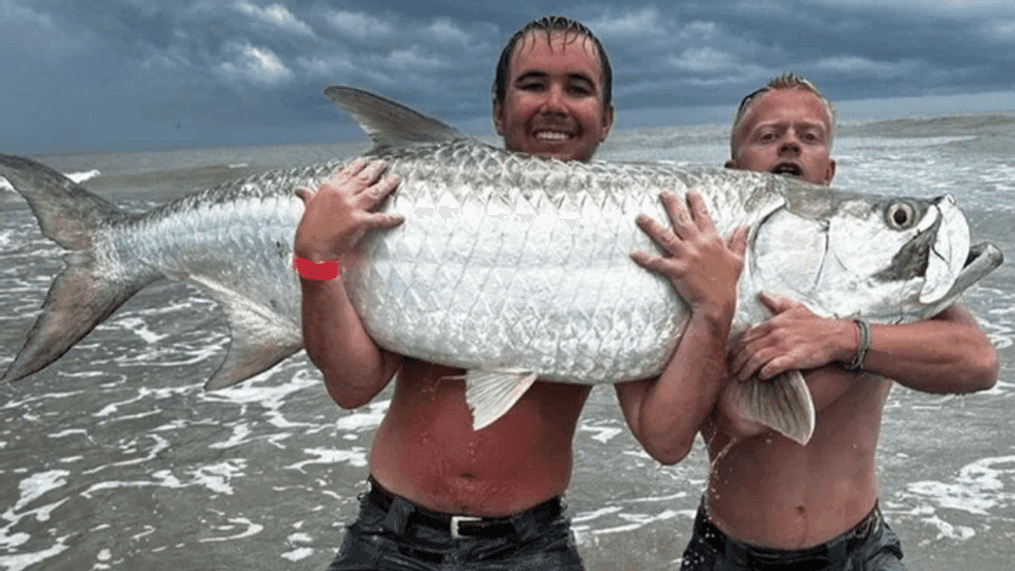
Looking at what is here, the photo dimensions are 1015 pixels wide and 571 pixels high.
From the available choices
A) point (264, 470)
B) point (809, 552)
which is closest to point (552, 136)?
point (809, 552)

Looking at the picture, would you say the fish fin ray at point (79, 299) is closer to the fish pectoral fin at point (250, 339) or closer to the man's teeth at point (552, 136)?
the fish pectoral fin at point (250, 339)

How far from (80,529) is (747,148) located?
4081 mm

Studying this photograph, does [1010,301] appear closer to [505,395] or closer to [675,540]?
[675,540]

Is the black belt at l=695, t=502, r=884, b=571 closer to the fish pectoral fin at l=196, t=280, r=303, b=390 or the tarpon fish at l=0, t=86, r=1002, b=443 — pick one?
the tarpon fish at l=0, t=86, r=1002, b=443

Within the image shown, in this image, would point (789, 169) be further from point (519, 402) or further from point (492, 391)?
point (492, 391)

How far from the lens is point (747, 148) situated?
11.7 feet

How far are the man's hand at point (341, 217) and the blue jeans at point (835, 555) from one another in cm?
174

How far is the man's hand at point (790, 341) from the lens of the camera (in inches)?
103

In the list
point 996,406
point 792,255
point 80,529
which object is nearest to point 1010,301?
point 996,406

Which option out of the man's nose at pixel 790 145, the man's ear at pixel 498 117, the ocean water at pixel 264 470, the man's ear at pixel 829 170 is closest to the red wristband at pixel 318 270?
the man's ear at pixel 498 117

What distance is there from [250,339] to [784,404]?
186 cm

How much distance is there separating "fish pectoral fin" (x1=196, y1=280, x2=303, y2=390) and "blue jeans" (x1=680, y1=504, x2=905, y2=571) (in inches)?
68.7

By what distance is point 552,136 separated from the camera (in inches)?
129

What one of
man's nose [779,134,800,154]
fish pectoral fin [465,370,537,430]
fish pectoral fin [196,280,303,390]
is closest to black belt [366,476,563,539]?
fish pectoral fin [465,370,537,430]
